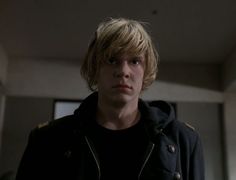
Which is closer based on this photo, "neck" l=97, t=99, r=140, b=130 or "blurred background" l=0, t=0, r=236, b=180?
"neck" l=97, t=99, r=140, b=130

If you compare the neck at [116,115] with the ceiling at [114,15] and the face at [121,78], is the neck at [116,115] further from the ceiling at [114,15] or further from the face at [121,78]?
the ceiling at [114,15]

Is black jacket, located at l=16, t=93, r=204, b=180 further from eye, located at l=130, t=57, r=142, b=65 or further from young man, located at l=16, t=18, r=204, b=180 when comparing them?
eye, located at l=130, t=57, r=142, b=65

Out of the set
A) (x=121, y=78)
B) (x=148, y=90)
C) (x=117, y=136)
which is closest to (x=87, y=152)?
(x=117, y=136)

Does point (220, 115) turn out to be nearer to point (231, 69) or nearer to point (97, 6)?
point (231, 69)

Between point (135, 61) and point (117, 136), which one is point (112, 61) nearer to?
point (135, 61)

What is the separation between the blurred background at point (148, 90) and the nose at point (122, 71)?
2576 mm

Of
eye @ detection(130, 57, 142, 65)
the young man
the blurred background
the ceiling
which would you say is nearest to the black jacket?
the young man

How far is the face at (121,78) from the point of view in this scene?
0.79m

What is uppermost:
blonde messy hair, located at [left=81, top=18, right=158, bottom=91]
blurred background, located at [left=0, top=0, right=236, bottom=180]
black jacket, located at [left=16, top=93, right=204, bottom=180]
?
blurred background, located at [left=0, top=0, right=236, bottom=180]

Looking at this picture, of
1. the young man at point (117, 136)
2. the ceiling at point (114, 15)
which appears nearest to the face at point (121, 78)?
the young man at point (117, 136)

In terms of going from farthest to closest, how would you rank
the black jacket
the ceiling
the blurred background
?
the blurred background < the ceiling < the black jacket

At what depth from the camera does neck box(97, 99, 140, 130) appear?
818mm

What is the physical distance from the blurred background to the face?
2.56 meters

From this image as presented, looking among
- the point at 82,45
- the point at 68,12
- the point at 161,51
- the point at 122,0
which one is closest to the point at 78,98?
the point at 82,45
